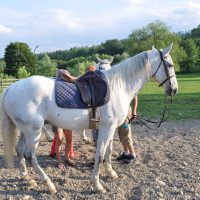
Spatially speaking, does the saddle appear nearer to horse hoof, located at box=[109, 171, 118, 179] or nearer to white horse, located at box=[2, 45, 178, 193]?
white horse, located at box=[2, 45, 178, 193]

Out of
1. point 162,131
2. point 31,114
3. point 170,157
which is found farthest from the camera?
point 162,131

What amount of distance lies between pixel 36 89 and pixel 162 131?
524 centimetres

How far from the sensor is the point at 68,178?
19.4 feet

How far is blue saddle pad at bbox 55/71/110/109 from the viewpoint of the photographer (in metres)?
5.29

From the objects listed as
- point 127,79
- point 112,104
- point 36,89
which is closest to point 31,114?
point 36,89

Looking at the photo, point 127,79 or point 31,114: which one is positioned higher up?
point 127,79

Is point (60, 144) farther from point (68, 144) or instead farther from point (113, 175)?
point (113, 175)

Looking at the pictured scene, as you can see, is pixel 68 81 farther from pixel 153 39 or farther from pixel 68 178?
pixel 153 39

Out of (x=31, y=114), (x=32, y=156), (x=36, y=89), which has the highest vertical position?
(x=36, y=89)

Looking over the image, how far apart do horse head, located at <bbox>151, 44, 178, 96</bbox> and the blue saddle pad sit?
89 centimetres

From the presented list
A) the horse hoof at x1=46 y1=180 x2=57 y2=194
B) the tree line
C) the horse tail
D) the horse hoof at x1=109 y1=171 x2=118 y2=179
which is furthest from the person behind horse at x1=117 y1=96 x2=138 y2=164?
the tree line

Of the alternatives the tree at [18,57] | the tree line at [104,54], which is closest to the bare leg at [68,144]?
the tree line at [104,54]

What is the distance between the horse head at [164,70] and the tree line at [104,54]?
34.7 m

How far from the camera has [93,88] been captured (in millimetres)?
5480
